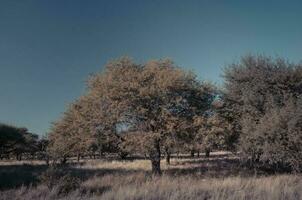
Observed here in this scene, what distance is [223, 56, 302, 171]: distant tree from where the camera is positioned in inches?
910

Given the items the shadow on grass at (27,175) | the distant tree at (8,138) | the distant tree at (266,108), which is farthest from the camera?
the distant tree at (8,138)

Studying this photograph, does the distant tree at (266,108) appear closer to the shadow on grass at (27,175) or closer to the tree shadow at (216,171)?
the tree shadow at (216,171)

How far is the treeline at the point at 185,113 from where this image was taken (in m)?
23.7

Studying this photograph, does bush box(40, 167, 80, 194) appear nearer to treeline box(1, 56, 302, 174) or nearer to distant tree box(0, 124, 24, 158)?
treeline box(1, 56, 302, 174)

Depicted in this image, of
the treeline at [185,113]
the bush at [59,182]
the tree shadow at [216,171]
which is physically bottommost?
the bush at [59,182]

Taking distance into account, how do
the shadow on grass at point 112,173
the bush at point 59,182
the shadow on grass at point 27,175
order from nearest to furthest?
the bush at point 59,182, the shadow on grass at point 27,175, the shadow on grass at point 112,173

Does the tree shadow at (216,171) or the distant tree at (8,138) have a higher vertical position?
the distant tree at (8,138)

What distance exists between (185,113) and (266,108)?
5.35 metres

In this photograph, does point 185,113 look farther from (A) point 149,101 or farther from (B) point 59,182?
(B) point 59,182

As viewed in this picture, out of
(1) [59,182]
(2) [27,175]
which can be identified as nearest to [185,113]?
(2) [27,175]

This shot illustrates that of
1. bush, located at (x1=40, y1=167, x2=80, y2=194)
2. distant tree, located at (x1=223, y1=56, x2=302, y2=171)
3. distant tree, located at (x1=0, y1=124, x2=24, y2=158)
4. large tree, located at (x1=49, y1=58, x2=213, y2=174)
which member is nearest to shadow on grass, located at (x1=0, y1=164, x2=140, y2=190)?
bush, located at (x1=40, y1=167, x2=80, y2=194)

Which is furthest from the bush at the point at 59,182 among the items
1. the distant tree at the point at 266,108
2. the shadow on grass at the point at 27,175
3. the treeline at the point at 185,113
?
the distant tree at the point at 266,108

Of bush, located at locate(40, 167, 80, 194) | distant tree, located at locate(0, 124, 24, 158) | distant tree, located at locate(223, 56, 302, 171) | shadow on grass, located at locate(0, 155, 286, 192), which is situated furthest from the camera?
distant tree, located at locate(0, 124, 24, 158)

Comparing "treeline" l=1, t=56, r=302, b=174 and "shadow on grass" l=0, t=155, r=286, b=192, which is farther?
"treeline" l=1, t=56, r=302, b=174
